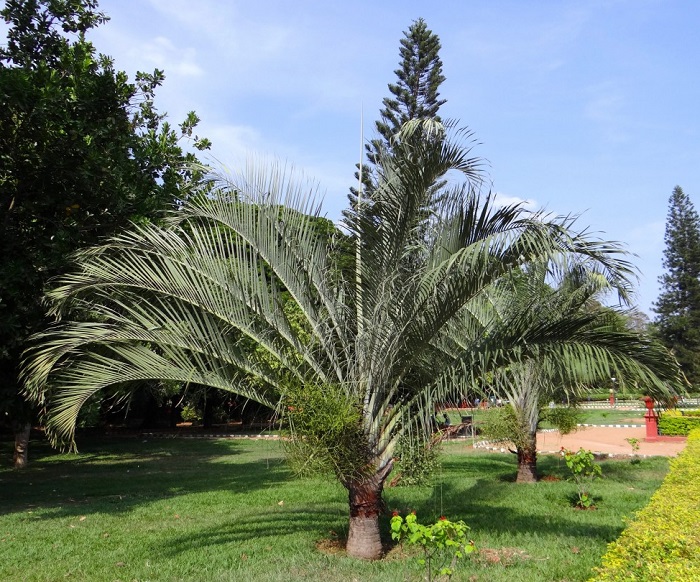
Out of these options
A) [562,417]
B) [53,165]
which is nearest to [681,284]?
[562,417]

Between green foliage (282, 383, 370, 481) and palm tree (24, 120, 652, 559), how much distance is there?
0.02m

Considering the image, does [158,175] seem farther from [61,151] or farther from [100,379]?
[100,379]

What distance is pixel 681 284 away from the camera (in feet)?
140

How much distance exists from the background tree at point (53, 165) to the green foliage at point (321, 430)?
3073mm

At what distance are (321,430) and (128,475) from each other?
29.6 feet

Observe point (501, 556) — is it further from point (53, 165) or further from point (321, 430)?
point (53, 165)

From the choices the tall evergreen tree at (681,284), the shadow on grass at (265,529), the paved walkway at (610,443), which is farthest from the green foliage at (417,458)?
the tall evergreen tree at (681,284)

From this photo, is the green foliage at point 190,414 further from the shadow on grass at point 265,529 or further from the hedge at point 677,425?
the shadow on grass at point 265,529

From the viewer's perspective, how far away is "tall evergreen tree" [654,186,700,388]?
4181cm

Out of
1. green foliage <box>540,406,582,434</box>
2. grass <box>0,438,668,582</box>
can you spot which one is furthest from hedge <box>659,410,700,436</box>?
green foliage <box>540,406,582,434</box>

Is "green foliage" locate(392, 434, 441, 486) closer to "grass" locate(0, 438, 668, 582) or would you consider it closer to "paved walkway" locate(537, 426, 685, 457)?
"grass" locate(0, 438, 668, 582)

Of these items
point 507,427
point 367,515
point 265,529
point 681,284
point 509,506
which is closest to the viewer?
point 367,515

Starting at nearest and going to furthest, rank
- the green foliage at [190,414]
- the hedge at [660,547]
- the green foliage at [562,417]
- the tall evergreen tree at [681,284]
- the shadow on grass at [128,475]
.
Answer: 1. the hedge at [660,547]
2. the shadow on grass at [128,475]
3. the green foliage at [562,417]
4. the green foliage at [190,414]
5. the tall evergreen tree at [681,284]

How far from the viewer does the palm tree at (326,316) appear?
16.6ft
